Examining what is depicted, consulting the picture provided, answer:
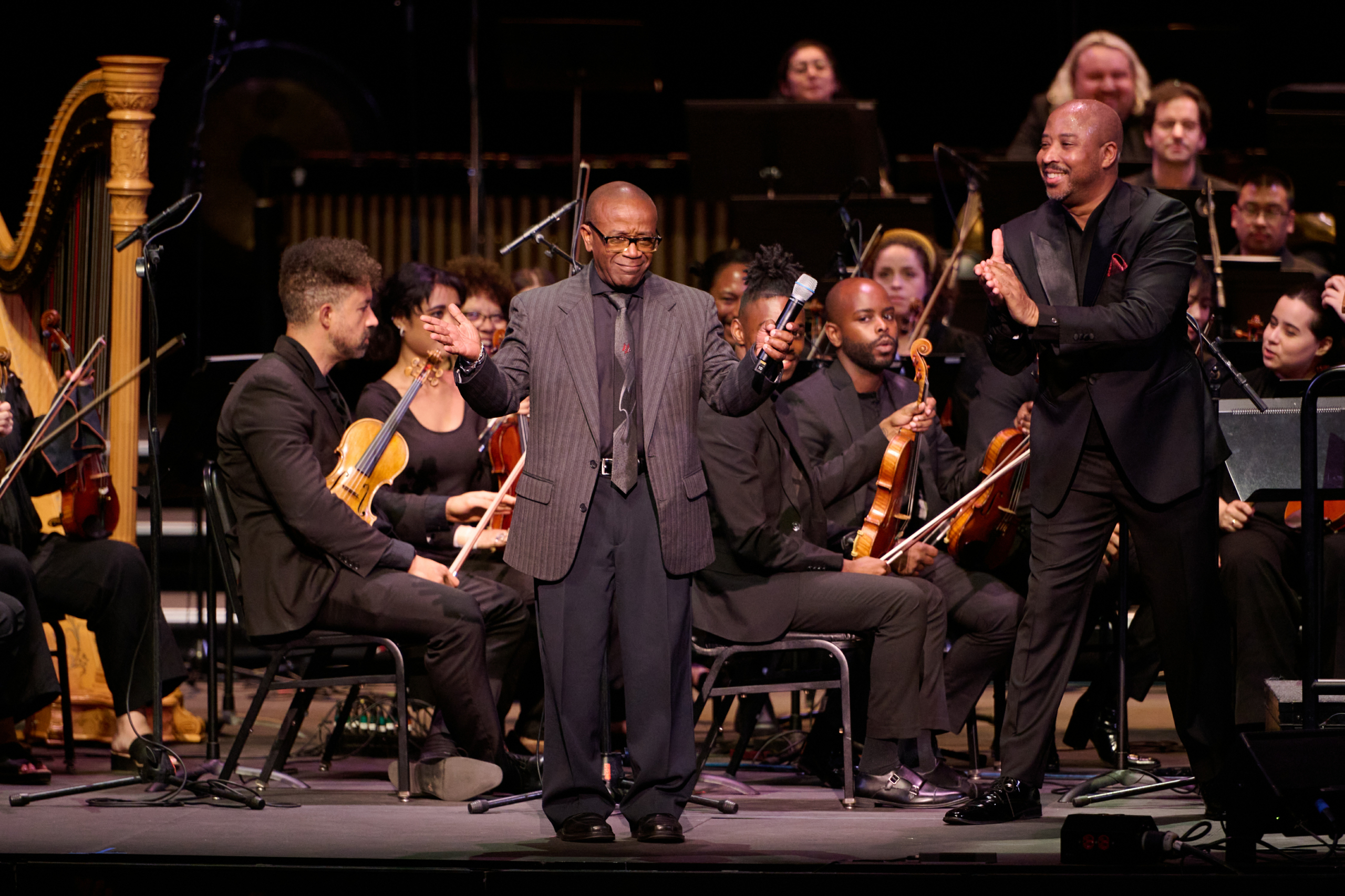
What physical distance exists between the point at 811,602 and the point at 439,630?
101 centimetres

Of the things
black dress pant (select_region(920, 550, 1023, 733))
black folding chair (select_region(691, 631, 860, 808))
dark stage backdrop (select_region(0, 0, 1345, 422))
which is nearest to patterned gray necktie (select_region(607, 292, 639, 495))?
black folding chair (select_region(691, 631, 860, 808))

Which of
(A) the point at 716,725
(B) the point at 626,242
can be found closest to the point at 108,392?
(B) the point at 626,242

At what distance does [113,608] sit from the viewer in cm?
507

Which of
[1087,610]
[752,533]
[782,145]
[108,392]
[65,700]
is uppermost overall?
[782,145]

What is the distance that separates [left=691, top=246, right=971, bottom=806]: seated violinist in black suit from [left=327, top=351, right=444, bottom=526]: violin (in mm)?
886

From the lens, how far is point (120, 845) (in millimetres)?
3785

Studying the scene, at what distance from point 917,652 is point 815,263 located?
2122 millimetres

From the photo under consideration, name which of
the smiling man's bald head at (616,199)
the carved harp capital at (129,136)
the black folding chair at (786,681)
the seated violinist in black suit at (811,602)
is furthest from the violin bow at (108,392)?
the black folding chair at (786,681)

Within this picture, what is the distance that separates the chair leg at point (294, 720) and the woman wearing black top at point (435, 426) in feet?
1.72

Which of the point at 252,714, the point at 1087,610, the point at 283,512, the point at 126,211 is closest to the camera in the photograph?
the point at 1087,610

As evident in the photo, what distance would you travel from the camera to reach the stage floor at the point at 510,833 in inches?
140

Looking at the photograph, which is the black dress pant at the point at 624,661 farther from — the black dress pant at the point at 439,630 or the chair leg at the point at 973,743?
the chair leg at the point at 973,743

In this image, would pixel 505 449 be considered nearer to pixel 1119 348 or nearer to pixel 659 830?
pixel 659 830

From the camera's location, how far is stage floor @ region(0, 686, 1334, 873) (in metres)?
3.57
